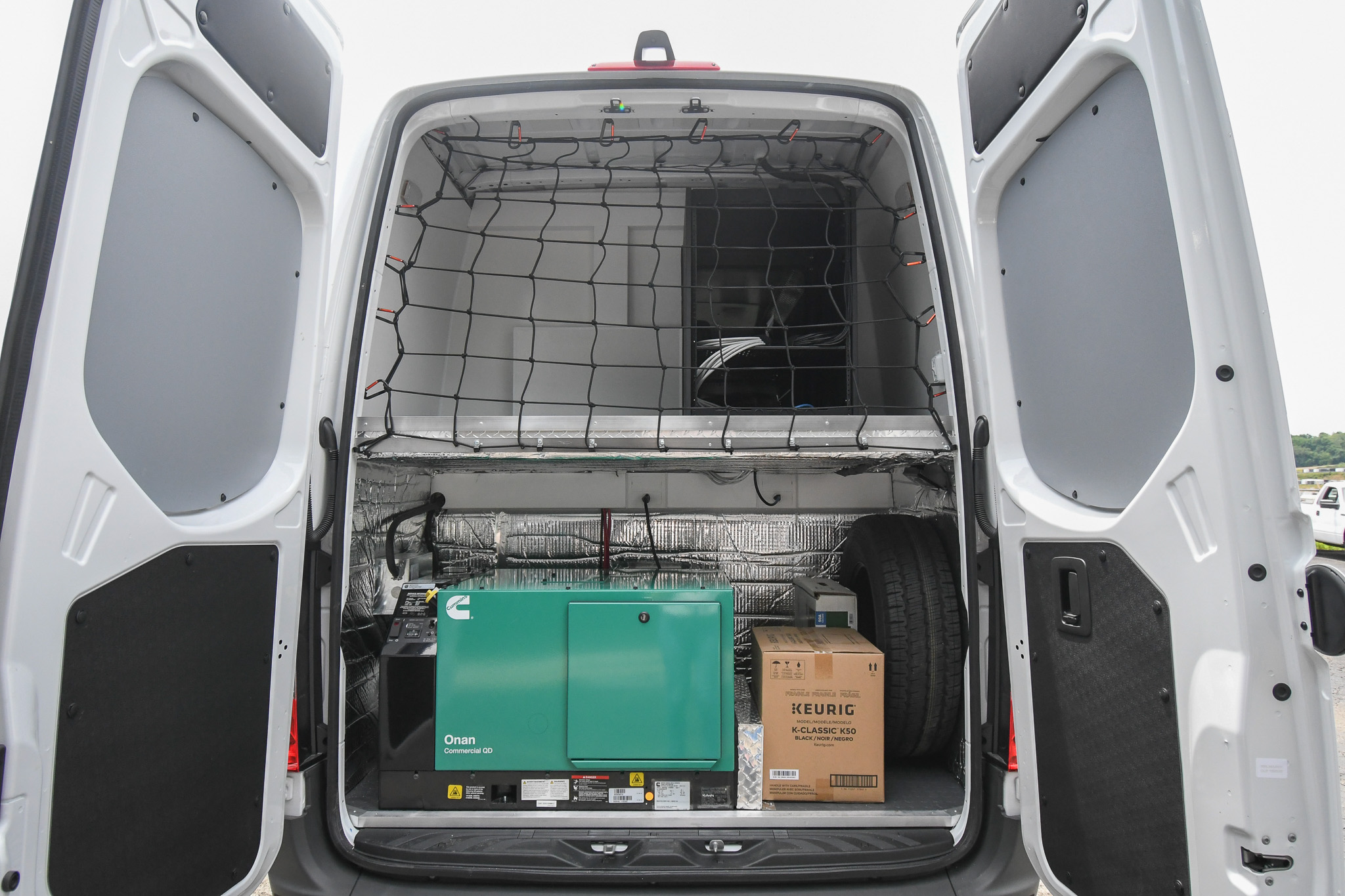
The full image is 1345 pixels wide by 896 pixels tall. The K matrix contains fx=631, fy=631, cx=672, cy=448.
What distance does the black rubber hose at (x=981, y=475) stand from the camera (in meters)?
1.52

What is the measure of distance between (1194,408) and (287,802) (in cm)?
197

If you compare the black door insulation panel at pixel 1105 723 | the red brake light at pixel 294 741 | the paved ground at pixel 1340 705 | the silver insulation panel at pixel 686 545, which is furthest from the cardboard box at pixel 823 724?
the paved ground at pixel 1340 705

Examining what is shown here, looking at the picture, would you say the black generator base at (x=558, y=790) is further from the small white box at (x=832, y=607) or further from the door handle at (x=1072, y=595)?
the door handle at (x=1072, y=595)

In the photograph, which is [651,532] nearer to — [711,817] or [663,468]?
[663,468]

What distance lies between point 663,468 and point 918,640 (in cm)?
111

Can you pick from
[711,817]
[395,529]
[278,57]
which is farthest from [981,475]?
[395,529]

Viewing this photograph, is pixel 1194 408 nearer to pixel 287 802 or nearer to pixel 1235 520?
pixel 1235 520

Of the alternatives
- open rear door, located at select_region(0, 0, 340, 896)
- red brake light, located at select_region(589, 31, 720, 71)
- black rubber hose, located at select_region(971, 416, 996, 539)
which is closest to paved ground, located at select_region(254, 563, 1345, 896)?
black rubber hose, located at select_region(971, 416, 996, 539)

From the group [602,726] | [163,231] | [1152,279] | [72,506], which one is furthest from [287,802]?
[1152,279]

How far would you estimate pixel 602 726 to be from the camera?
71.1 inches

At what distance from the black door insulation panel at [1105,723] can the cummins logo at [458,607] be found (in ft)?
4.76

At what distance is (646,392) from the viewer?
2754 millimetres

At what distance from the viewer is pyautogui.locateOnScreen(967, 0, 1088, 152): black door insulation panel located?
3.83 feet

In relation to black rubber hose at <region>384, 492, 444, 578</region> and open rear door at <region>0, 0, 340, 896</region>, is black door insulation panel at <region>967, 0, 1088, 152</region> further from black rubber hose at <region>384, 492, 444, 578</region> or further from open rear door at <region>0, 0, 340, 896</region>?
black rubber hose at <region>384, 492, 444, 578</region>
